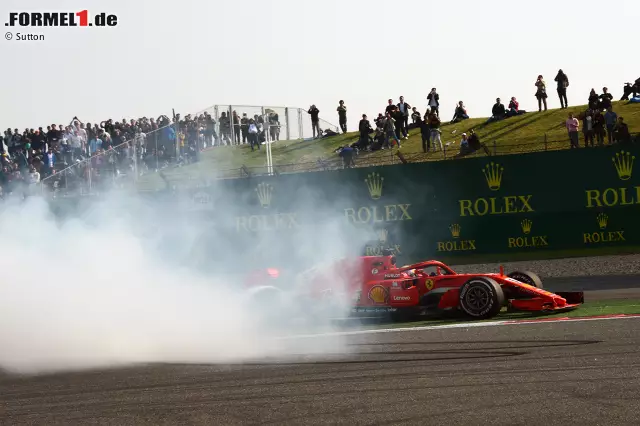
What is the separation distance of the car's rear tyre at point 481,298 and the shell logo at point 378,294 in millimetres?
1382

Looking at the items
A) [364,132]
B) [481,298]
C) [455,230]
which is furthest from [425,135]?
[481,298]

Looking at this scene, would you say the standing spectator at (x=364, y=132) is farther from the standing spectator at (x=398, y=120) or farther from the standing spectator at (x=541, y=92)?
the standing spectator at (x=541, y=92)

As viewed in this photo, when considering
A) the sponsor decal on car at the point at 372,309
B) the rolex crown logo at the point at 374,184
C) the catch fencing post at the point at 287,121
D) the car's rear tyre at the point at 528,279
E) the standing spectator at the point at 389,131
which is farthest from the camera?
the catch fencing post at the point at 287,121

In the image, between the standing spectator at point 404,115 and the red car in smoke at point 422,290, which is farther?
the standing spectator at point 404,115

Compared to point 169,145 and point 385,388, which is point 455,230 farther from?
point 385,388

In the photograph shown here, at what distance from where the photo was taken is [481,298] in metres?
14.3

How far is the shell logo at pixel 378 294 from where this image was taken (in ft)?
49.7

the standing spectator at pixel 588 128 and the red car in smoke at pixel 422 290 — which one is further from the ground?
the standing spectator at pixel 588 128

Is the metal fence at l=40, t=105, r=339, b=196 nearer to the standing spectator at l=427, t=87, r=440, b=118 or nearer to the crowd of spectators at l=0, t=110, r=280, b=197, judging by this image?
the crowd of spectators at l=0, t=110, r=280, b=197

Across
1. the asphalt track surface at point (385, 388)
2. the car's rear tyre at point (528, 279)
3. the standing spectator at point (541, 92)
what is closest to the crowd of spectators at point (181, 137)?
the standing spectator at point (541, 92)

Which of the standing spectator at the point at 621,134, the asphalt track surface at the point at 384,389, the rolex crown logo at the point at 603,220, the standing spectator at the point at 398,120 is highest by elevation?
the standing spectator at the point at 398,120

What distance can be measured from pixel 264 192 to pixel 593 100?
9808 millimetres

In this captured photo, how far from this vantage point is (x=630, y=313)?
1377 cm

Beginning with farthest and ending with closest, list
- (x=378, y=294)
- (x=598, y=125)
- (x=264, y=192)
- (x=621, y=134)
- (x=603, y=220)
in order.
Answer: (x=264, y=192) → (x=598, y=125) → (x=621, y=134) → (x=603, y=220) → (x=378, y=294)
